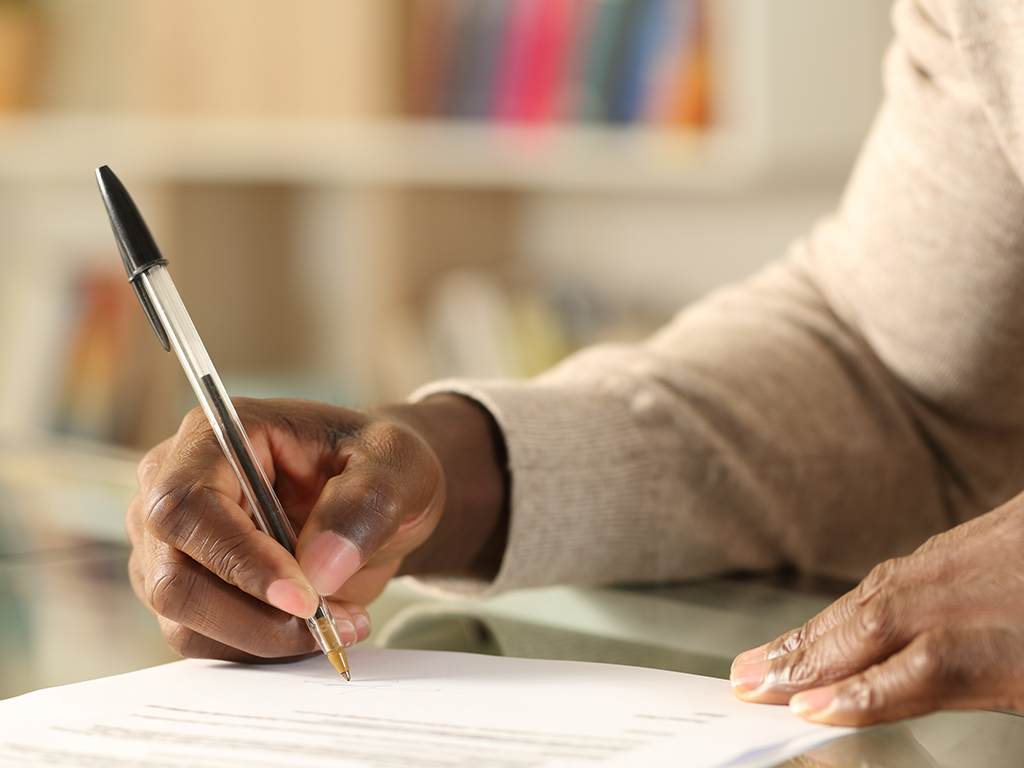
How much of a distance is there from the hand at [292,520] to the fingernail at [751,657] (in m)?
0.15

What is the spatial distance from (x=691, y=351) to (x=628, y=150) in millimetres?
1064

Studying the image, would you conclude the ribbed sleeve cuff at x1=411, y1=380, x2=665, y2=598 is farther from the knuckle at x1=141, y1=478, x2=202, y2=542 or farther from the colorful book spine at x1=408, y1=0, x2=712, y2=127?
the colorful book spine at x1=408, y1=0, x2=712, y2=127

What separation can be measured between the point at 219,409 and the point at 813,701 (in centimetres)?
26

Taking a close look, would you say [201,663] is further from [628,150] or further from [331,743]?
[628,150]

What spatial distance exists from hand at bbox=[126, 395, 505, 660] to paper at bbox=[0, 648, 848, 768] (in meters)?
0.02

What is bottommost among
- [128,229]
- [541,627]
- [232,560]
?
[541,627]

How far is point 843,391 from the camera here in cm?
71

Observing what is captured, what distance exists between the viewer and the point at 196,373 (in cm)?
47

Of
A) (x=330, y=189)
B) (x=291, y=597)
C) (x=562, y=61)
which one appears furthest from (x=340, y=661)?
(x=330, y=189)

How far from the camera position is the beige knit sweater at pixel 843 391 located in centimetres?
61

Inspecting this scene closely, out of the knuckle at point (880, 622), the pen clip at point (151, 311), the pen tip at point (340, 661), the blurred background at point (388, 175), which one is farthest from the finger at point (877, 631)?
the blurred background at point (388, 175)

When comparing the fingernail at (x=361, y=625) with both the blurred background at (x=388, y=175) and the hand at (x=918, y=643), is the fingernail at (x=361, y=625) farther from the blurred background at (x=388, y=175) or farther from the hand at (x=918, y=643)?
the blurred background at (x=388, y=175)

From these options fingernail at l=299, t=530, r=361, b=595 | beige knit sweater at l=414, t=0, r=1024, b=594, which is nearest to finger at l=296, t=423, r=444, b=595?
fingernail at l=299, t=530, r=361, b=595

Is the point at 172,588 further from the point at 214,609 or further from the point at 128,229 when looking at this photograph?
the point at 128,229
